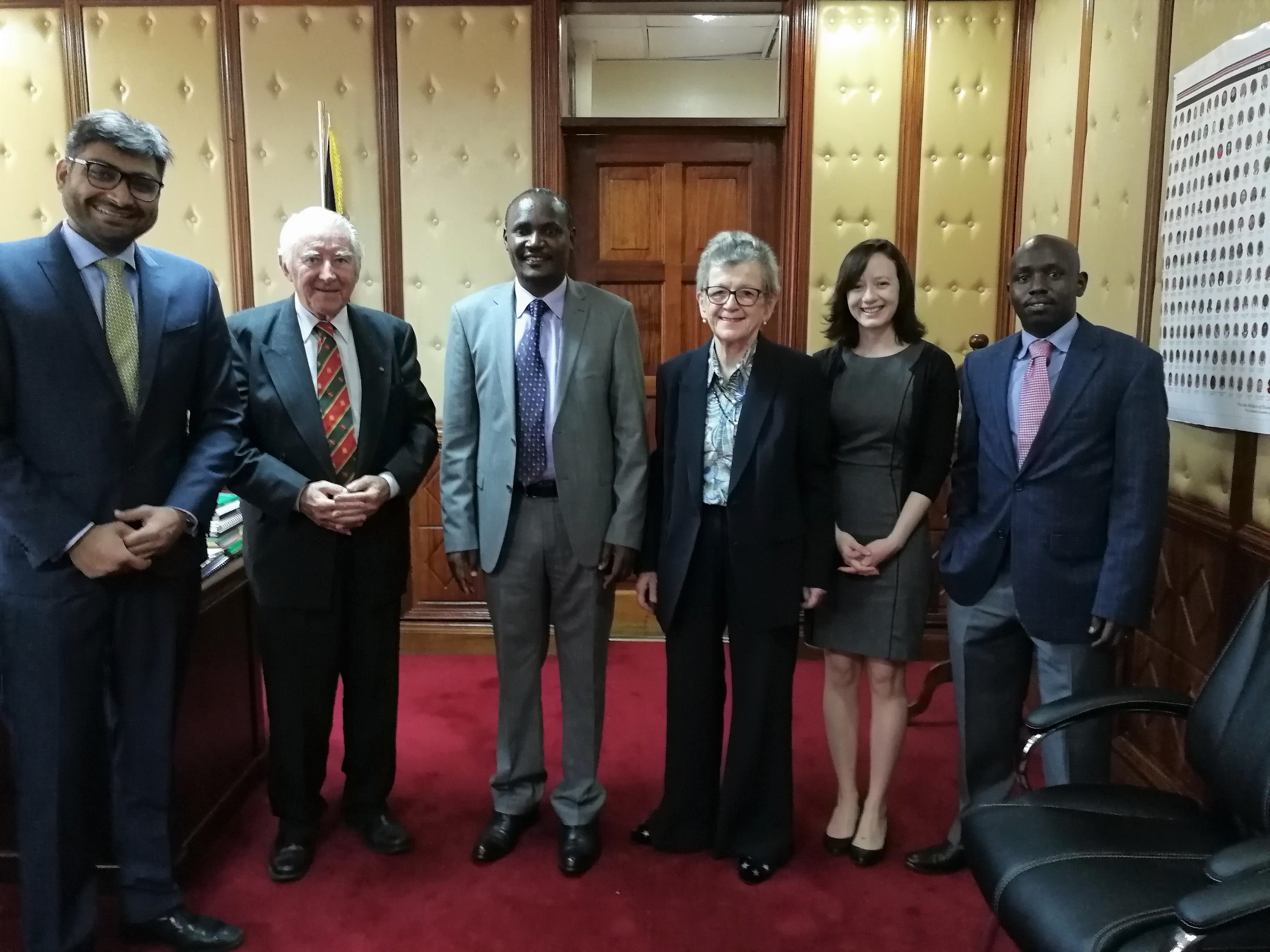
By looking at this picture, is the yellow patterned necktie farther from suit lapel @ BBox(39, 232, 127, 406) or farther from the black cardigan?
the black cardigan

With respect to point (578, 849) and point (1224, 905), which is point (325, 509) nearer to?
point (578, 849)

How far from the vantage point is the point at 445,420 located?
2.27 metres

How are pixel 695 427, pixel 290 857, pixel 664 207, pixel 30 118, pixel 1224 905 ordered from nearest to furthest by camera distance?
1. pixel 1224 905
2. pixel 695 427
3. pixel 290 857
4. pixel 30 118
5. pixel 664 207

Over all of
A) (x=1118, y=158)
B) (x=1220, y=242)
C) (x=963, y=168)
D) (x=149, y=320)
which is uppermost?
(x=963, y=168)

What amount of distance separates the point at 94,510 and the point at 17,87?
126 inches

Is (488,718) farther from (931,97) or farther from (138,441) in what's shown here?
(931,97)

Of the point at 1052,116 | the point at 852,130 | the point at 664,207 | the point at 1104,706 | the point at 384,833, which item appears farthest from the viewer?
the point at 664,207

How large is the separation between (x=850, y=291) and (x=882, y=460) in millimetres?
422

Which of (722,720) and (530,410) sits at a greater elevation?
(530,410)

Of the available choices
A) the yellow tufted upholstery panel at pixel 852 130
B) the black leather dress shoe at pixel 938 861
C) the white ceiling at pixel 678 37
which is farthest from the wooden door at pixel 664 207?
the black leather dress shoe at pixel 938 861

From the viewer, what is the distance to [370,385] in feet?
7.35

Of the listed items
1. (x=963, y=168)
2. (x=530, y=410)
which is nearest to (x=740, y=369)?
(x=530, y=410)

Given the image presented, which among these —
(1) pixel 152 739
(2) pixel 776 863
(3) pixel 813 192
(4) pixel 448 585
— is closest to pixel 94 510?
(1) pixel 152 739

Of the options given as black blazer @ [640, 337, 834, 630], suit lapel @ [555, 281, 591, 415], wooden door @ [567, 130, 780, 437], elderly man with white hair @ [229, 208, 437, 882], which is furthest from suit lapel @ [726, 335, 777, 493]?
wooden door @ [567, 130, 780, 437]
